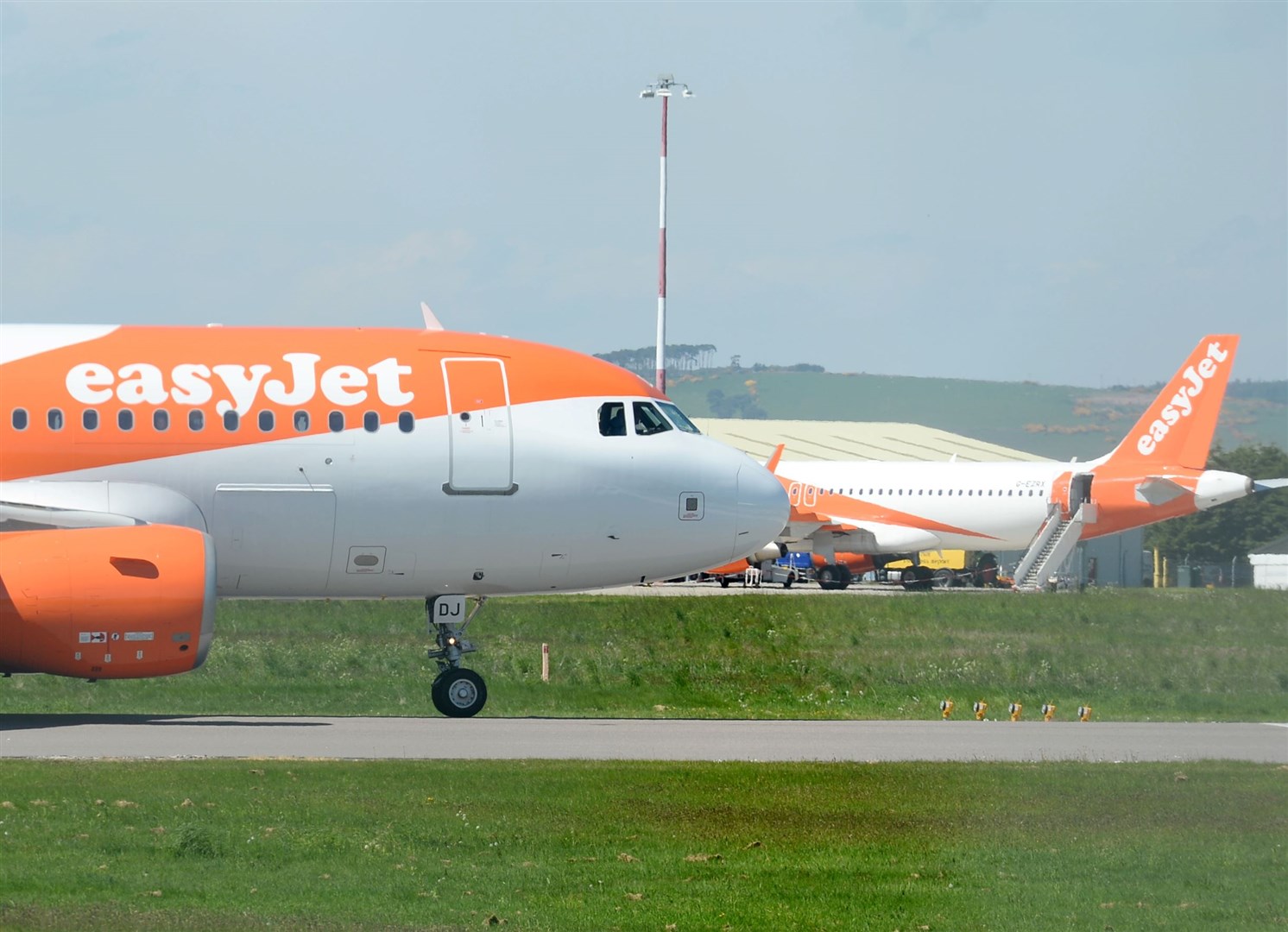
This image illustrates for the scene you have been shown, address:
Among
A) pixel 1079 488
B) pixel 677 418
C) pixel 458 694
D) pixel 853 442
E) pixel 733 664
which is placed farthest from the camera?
pixel 853 442

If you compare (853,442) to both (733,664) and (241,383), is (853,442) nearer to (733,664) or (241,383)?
(733,664)

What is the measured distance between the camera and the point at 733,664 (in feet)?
105

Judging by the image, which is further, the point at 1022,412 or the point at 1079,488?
the point at 1022,412

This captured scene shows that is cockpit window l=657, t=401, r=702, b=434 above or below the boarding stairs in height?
above

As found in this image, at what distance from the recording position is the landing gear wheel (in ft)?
69.4

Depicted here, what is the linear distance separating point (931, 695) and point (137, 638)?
13.8m

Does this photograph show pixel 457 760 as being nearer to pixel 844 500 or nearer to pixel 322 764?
pixel 322 764

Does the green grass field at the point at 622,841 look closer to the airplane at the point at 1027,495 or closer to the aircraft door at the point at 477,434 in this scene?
the aircraft door at the point at 477,434

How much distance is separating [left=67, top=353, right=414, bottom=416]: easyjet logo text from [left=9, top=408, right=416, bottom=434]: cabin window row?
0.38ft

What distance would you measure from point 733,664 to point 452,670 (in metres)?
11.5

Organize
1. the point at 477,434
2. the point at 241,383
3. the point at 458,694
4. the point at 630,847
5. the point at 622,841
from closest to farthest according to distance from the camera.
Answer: the point at 630,847, the point at 622,841, the point at 241,383, the point at 477,434, the point at 458,694

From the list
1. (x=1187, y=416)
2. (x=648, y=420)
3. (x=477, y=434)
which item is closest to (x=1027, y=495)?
(x=1187, y=416)

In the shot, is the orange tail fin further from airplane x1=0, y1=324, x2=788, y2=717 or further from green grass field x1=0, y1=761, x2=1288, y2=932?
green grass field x1=0, y1=761, x2=1288, y2=932

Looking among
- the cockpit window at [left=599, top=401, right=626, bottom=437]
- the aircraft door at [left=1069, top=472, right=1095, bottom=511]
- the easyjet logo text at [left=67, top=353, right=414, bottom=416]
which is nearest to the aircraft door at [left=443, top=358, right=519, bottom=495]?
the easyjet logo text at [left=67, top=353, right=414, bottom=416]
